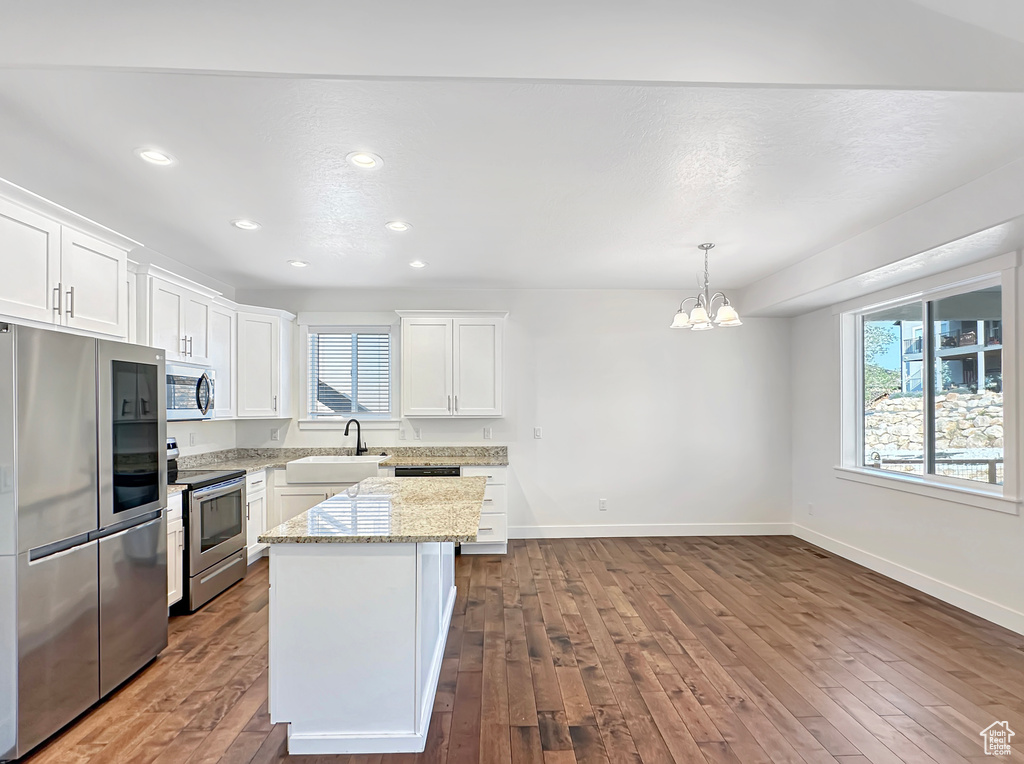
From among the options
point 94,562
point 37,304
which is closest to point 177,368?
point 37,304

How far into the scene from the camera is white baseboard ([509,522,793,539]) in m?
5.57

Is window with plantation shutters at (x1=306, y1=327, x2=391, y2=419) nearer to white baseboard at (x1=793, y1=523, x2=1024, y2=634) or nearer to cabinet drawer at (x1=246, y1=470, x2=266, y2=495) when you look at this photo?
cabinet drawer at (x1=246, y1=470, x2=266, y2=495)

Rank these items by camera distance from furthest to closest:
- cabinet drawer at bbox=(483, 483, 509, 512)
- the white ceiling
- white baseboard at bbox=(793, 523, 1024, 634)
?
Result: cabinet drawer at bbox=(483, 483, 509, 512) → white baseboard at bbox=(793, 523, 1024, 634) → the white ceiling

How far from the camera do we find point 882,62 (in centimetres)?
182

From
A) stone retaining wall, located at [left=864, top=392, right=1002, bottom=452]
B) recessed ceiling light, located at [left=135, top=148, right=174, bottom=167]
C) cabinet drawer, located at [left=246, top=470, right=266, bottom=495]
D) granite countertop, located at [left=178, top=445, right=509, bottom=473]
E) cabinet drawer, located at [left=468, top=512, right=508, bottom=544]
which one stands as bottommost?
cabinet drawer, located at [left=468, top=512, right=508, bottom=544]

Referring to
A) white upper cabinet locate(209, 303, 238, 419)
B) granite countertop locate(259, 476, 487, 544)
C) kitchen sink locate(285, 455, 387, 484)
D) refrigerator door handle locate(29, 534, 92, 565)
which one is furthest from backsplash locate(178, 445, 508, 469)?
refrigerator door handle locate(29, 534, 92, 565)

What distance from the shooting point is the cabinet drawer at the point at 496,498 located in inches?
197

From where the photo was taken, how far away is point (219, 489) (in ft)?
12.8

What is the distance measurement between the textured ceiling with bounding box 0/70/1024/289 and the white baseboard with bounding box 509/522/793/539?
2.86 meters

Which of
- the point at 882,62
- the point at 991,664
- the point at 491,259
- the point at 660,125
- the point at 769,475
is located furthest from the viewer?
the point at 769,475

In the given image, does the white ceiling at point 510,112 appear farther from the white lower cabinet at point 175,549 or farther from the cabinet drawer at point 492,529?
the cabinet drawer at point 492,529

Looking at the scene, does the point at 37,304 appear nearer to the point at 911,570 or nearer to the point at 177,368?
the point at 177,368

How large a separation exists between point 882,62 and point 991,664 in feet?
9.79

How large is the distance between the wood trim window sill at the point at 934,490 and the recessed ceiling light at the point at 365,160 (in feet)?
13.4
